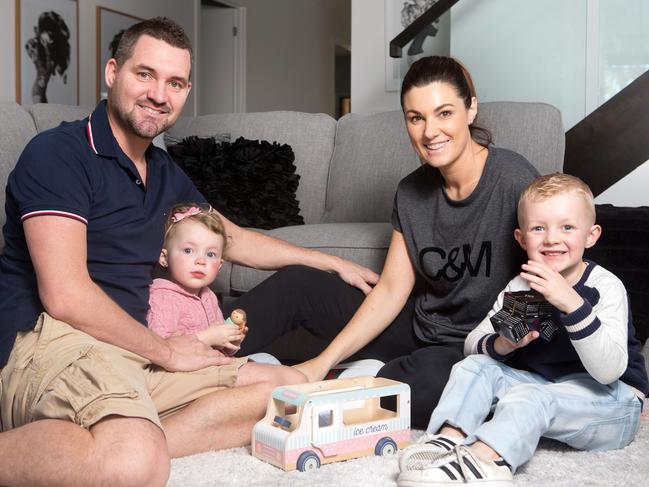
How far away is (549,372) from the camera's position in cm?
180

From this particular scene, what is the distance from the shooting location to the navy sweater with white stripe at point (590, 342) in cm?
158

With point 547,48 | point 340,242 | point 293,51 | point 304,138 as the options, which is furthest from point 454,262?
point 293,51

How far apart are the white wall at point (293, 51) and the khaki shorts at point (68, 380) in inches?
235

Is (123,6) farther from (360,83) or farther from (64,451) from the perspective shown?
(64,451)

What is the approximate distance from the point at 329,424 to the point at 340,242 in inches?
42.6

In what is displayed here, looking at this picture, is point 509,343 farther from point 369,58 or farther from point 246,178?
point 369,58

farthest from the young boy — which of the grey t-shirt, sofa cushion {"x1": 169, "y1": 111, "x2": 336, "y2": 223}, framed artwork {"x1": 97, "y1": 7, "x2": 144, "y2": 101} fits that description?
framed artwork {"x1": 97, "y1": 7, "x2": 144, "y2": 101}

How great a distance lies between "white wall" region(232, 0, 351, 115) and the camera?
293 inches

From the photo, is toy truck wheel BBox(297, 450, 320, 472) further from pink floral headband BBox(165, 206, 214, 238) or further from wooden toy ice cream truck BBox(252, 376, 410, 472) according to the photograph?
pink floral headband BBox(165, 206, 214, 238)

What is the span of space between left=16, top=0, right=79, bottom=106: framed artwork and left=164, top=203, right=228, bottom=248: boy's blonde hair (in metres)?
3.41

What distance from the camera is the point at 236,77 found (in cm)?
720

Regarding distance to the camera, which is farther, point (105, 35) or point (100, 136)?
point (105, 35)

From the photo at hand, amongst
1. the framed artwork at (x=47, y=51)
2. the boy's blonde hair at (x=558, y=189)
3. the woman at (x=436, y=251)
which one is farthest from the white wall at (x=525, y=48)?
the framed artwork at (x=47, y=51)

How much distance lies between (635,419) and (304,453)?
29.1 inches
